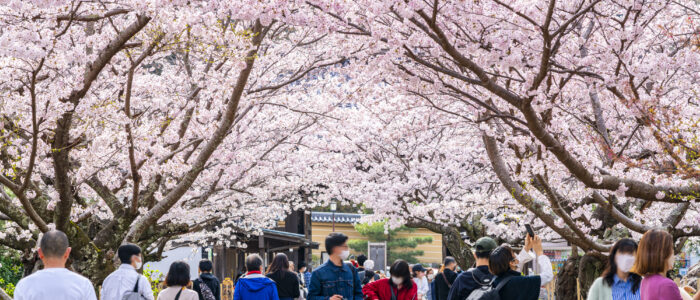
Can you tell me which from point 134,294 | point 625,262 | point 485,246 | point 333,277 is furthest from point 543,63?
point 134,294

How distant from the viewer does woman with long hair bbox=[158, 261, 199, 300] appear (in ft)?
26.3

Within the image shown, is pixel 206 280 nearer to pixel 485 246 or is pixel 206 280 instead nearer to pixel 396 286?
pixel 396 286

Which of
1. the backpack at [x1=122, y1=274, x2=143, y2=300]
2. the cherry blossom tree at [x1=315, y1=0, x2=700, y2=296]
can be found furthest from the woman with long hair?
the cherry blossom tree at [x1=315, y1=0, x2=700, y2=296]

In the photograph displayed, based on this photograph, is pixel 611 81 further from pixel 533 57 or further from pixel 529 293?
pixel 529 293

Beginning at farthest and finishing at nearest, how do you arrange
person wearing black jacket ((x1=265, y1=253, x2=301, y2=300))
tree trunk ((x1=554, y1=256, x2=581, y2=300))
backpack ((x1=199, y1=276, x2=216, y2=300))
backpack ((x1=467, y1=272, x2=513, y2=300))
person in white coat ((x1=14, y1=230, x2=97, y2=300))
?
tree trunk ((x1=554, y1=256, x2=581, y2=300))
backpack ((x1=199, y1=276, x2=216, y2=300))
person wearing black jacket ((x1=265, y1=253, x2=301, y2=300))
backpack ((x1=467, y1=272, x2=513, y2=300))
person in white coat ((x1=14, y1=230, x2=97, y2=300))

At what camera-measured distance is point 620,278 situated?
506 cm

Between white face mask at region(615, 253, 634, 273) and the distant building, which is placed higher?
the distant building

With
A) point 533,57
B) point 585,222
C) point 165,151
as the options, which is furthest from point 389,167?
point 533,57

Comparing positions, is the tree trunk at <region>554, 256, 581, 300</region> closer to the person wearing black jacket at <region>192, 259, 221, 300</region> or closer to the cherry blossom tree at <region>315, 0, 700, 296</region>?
the cherry blossom tree at <region>315, 0, 700, 296</region>

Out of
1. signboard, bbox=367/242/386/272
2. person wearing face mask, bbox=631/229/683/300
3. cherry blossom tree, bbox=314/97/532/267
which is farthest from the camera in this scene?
signboard, bbox=367/242/386/272

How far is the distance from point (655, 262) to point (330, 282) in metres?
3.36

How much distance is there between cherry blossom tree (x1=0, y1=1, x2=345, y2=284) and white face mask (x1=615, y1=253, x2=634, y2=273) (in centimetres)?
387

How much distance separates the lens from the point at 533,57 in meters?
8.13

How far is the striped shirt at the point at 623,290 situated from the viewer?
4.94 m
